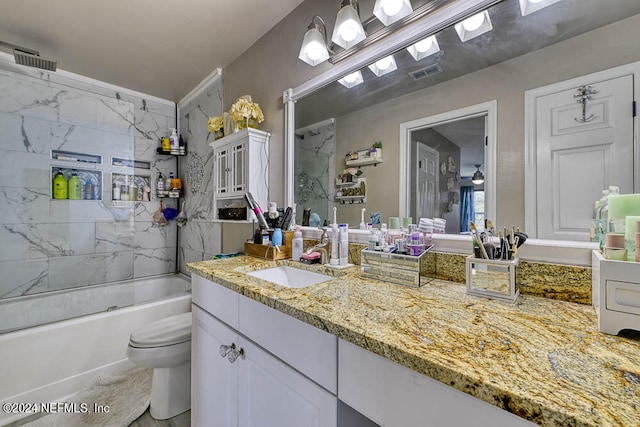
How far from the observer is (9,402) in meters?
1.57

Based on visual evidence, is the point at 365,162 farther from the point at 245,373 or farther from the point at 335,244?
the point at 245,373

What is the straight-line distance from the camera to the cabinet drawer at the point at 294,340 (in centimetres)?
67

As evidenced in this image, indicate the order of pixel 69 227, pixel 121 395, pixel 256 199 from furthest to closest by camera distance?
pixel 69 227 < pixel 256 199 < pixel 121 395

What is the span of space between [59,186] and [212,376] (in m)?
2.37

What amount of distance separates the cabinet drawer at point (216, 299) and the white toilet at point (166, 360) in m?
0.41

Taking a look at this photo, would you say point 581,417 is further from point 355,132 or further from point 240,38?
point 240,38

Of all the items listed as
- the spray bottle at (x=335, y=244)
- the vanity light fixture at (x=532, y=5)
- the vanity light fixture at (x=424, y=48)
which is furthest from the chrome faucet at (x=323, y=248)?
the vanity light fixture at (x=532, y=5)

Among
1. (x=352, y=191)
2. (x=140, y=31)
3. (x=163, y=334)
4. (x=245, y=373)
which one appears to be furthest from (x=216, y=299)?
(x=140, y=31)

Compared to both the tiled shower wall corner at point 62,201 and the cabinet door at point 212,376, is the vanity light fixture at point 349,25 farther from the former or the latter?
the tiled shower wall corner at point 62,201

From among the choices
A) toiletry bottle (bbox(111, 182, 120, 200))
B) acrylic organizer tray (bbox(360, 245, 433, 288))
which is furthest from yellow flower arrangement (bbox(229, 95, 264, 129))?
toiletry bottle (bbox(111, 182, 120, 200))

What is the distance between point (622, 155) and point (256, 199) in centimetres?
169

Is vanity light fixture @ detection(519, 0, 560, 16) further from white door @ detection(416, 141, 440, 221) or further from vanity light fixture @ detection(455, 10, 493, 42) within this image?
white door @ detection(416, 141, 440, 221)

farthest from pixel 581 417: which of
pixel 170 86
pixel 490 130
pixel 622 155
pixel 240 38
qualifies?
pixel 170 86

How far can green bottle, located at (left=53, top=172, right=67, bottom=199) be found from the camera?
232 centimetres
